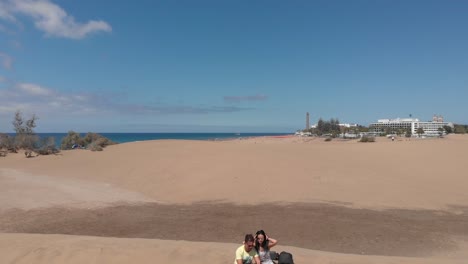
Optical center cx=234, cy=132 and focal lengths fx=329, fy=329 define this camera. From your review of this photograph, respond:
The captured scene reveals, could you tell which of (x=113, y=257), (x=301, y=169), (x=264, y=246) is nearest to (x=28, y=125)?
(x=301, y=169)

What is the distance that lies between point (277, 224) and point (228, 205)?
291 centimetres

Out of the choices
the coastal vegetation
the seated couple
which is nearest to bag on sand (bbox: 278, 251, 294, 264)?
the seated couple

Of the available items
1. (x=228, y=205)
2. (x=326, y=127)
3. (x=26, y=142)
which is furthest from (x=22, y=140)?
(x=326, y=127)

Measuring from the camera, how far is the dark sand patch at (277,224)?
A: 8.63 m

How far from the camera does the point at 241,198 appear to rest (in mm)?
13602

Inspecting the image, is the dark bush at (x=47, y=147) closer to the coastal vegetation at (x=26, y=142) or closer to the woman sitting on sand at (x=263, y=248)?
the coastal vegetation at (x=26, y=142)

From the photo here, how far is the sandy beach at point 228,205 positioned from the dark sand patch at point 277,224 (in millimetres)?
35

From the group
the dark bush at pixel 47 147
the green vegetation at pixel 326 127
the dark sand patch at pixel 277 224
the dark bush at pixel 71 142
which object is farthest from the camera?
the green vegetation at pixel 326 127

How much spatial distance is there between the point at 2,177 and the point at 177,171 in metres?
9.07

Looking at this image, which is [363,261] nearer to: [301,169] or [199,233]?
[199,233]

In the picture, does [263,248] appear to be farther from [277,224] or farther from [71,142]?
[71,142]

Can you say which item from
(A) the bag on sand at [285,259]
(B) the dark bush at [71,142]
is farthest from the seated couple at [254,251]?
(B) the dark bush at [71,142]

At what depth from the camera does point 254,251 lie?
21.7ft

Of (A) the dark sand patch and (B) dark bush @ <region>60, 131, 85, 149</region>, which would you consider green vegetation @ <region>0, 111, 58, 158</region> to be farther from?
(A) the dark sand patch
